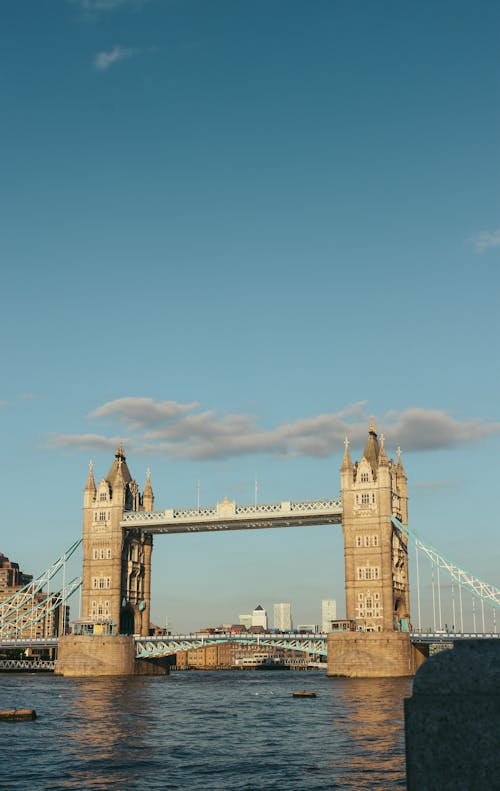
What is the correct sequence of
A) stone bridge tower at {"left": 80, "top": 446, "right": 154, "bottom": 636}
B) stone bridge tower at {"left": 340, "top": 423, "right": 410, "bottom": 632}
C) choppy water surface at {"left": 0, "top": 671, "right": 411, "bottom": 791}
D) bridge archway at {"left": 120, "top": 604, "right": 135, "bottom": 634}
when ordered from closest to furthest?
choppy water surface at {"left": 0, "top": 671, "right": 411, "bottom": 791}, stone bridge tower at {"left": 340, "top": 423, "right": 410, "bottom": 632}, stone bridge tower at {"left": 80, "top": 446, "right": 154, "bottom": 636}, bridge archway at {"left": 120, "top": 604, "right": 135, "bottom": 634}

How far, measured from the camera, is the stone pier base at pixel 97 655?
390 feet

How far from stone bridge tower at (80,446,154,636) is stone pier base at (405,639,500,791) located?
12256 cm

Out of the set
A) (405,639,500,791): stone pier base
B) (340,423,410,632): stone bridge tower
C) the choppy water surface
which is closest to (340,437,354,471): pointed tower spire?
(340,423,410,632): stone bridge tower

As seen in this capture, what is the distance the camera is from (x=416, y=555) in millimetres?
114562

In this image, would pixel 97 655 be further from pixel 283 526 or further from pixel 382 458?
pixel 382 458

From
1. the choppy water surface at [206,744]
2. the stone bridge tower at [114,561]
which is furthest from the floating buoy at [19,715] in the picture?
Result: the stone bridge tower at [114,561]

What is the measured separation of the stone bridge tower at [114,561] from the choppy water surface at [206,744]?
1948 inches

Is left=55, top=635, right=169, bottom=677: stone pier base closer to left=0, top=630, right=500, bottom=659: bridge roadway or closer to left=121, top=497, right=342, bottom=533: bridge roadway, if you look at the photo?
left=0, top=630, right=500, bottom=659: bridge roadway

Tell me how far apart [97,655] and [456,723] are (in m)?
121

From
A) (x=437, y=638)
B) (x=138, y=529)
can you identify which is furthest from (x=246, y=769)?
(x=138, y=529)

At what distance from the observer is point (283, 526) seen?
12431 centimetres

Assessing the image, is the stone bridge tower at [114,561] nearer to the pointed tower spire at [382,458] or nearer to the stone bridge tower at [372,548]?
the stone bridge tower at [372,548]

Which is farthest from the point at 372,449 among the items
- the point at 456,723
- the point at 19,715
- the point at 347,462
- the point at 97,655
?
the point at 456,723

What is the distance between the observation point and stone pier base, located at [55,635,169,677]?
118875 millimetres
